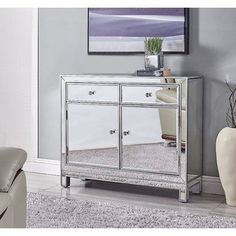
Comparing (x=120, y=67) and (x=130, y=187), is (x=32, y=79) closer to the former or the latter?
(x=120, y=67)

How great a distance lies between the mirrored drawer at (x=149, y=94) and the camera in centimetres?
422

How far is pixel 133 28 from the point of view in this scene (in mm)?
4711

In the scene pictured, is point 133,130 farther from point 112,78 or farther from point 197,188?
point 197,188

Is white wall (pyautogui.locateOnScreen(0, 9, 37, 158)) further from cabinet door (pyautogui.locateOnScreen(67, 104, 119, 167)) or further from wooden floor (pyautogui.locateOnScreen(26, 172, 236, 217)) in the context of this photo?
cabinet door (pyautogui.locateOnScreen(67, 104, 119, 167))

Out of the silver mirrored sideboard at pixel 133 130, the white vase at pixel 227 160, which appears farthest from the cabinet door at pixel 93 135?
the white vase at pixel 227 160

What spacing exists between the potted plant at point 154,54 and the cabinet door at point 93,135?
0.43m

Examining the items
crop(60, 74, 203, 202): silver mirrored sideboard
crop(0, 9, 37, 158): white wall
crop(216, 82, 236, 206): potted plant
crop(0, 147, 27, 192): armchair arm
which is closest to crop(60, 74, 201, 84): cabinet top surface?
crop(60, 74, 203, 202): silver mirrored sideboard

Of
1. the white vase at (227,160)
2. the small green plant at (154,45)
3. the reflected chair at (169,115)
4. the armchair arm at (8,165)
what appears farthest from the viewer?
the small green plant at (154,45)

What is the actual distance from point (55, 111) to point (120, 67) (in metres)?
0.75

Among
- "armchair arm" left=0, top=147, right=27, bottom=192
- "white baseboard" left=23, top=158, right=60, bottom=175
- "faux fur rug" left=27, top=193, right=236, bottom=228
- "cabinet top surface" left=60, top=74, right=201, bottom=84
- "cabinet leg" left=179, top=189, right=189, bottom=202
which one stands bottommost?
"faux fur rug" left=27, top=193, right=236, bottom=228

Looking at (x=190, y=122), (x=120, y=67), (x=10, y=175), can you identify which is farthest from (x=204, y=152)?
(x=10, y=175)

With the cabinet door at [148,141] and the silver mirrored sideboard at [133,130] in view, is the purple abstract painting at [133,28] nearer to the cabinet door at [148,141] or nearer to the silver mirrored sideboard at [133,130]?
the silver mirrored sideboard at [133,130]

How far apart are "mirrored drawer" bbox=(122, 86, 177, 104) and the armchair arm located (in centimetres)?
162

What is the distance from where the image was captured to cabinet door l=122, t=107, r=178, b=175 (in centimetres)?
428
